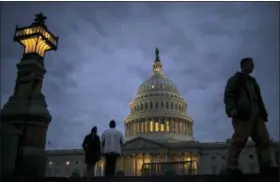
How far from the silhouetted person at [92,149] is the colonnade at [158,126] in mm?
73801

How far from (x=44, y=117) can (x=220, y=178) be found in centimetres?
599

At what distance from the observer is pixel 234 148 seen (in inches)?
260

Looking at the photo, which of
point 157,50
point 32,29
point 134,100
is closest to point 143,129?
point 134,100

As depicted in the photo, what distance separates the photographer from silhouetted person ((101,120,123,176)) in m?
10.6

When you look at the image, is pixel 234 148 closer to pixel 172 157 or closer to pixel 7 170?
pixel 7 170

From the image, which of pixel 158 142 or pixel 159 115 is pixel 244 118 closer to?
pixel 158 142

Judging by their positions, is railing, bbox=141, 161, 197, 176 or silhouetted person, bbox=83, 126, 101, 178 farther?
railing, bbox=141, 161, 197, 176

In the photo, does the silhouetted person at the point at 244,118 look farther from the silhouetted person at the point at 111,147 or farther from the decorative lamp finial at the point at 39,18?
the decorative lamp finial at the point at 39,18

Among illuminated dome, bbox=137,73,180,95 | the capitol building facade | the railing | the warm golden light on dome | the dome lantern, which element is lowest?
the railing

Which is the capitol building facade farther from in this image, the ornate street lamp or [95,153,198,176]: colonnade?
the ornate street lamp

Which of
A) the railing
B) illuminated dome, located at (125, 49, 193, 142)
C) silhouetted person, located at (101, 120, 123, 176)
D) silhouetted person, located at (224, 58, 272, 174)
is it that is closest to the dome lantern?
illuminated dome, located at (125, 49, 193, 142)

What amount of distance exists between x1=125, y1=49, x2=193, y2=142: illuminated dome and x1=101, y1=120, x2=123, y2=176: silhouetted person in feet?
226

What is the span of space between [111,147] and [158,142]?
6425 centimetres

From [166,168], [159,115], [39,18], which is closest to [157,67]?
[159,115]
